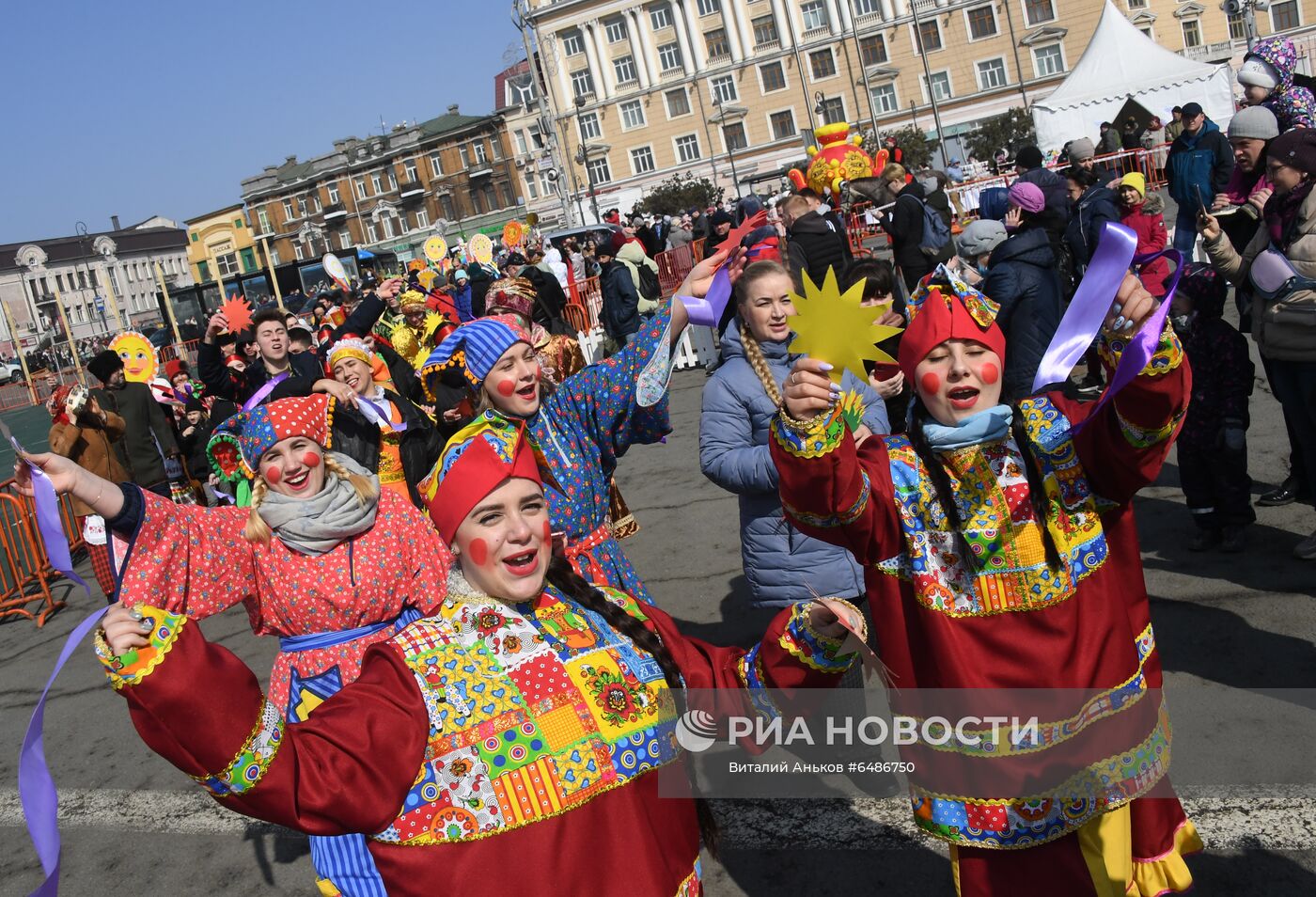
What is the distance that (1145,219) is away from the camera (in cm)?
833

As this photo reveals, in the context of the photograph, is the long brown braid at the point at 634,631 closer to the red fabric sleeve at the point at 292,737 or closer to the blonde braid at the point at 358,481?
the red fabric sleeve at the point at 292,737

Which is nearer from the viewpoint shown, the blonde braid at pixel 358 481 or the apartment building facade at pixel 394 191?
the blonde braid at pixel 358 481

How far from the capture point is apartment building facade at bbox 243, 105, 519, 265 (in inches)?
3462

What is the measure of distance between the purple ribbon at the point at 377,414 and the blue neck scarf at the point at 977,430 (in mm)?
3756

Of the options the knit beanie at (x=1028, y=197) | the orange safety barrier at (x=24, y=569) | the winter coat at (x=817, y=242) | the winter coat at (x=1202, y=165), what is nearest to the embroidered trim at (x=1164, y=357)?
the knit beanie at (x=1028, y=197)

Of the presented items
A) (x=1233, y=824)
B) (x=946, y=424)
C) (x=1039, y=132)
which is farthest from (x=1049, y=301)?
(x=1039, y=132)

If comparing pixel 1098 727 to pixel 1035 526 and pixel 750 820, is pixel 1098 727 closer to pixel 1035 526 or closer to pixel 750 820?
pixel 1035 526

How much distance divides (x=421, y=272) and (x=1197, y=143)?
9945mm

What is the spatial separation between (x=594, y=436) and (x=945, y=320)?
1.66 metres

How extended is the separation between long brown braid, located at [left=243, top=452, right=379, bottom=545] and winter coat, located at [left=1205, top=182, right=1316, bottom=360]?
376 cm

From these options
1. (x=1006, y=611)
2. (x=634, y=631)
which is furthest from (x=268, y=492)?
(x=1006, y=611)

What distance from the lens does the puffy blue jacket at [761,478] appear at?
4.33 metres

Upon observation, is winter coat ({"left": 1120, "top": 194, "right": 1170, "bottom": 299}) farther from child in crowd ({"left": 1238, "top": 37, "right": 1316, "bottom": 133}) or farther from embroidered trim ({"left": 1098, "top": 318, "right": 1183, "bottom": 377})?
embroidered trim ({"left": 1098, "top": 318, "right": 1183, "bottom": 377})

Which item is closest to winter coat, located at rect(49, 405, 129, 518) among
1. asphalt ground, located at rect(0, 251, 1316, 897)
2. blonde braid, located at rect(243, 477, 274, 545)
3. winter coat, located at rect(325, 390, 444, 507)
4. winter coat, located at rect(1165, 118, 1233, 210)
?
asphalt ground, located at rect(0, 251, 1316, 897)
